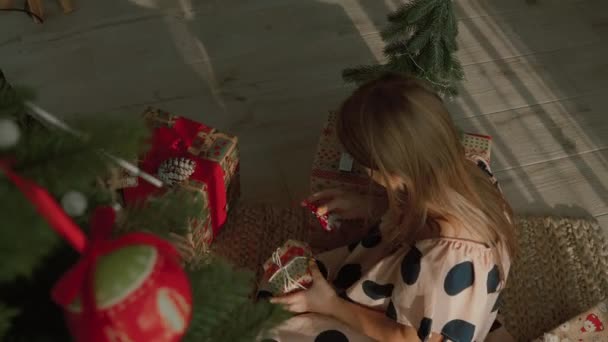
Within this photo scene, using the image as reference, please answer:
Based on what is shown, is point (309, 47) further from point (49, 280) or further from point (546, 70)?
point (49, 280)

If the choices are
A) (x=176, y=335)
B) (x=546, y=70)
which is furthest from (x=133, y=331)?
(x=546, y=70)

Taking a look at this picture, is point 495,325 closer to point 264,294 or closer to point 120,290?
point 264,294

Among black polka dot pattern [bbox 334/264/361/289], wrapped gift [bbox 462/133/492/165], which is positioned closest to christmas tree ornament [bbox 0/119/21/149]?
black polka dot pattern [bbox 334/264/361/289]

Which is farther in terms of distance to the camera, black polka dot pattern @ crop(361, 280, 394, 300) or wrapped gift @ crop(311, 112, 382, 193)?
wrapped gift @ crop(311, 112, 382, 193)

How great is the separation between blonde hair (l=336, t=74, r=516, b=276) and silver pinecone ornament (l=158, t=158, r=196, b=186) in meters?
0.34

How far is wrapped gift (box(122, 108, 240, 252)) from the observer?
3.80ft

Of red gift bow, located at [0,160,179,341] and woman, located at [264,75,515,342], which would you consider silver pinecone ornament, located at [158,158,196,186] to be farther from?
red gift bow, located at [0,160,179,341]

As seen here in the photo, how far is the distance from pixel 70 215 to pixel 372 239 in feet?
2.31

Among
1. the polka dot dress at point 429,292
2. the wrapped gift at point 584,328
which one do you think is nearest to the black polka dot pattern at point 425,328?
the polka dot dress at point 429,292

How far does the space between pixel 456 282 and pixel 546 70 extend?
109 centimetres

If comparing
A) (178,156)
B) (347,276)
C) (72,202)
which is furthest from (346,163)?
(72,202)

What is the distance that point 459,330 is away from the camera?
0.95 m

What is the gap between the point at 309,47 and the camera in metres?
1.81

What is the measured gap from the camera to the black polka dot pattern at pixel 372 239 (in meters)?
1.13
